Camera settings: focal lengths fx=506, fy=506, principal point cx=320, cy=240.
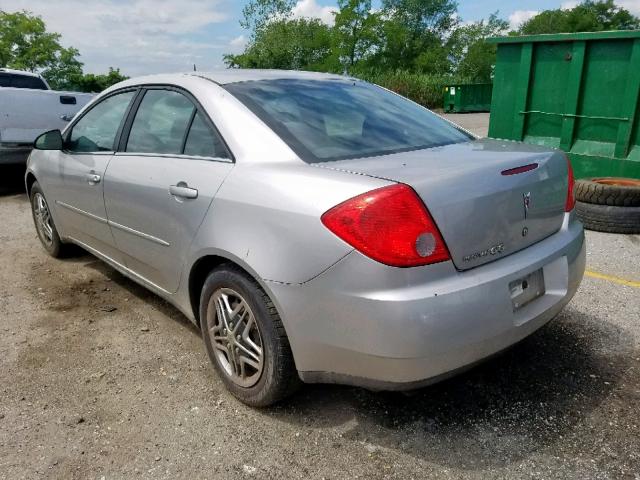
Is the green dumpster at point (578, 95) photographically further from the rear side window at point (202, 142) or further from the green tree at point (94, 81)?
the green tree at point (94, 81)

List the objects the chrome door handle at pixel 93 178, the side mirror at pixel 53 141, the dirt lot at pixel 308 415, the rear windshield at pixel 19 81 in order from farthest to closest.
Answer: the rear windshield at pixel 19 81 < the side mirror at pixel 53 141 < the chrome door handle at pixel 93 178 < the dirt lot at pixel 308 415

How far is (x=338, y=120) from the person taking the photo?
2.58 meters

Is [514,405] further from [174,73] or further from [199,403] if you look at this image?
[174,73]

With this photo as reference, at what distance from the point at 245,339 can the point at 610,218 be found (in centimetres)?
424

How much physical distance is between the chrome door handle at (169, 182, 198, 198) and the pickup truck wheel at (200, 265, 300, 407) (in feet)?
1.30

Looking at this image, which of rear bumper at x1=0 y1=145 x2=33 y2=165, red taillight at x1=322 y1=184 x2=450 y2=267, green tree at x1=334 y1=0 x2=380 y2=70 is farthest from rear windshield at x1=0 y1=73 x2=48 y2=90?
green tree at x1=334 y1=0 x2=380 y2=70

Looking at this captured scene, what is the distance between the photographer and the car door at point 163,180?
2.50 m

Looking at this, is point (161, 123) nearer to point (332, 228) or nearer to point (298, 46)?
point (332, 228)

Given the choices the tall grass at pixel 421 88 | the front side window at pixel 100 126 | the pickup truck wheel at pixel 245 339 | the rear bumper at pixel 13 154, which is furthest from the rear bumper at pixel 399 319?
the tall grass at pixel 421 88

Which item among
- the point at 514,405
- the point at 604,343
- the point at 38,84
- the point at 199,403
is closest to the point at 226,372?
the point at 199,403

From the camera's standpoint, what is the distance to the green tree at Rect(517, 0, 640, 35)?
6469cm

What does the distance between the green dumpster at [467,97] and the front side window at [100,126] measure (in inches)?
993

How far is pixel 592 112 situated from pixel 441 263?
4977 millimetres

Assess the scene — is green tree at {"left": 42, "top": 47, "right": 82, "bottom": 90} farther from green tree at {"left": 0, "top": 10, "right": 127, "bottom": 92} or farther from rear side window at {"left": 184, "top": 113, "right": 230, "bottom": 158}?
rear side window at {"left": 184, "top": 113, "right": 230, "bottom": 158}
